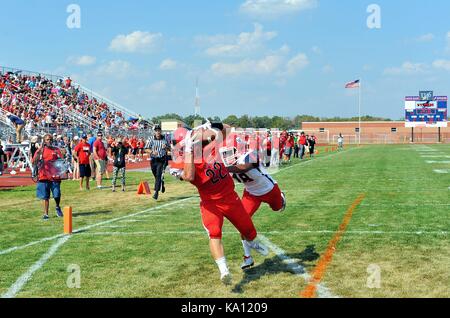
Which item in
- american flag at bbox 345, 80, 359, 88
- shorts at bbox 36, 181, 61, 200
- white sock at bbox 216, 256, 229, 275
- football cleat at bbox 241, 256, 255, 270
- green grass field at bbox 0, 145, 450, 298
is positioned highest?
american flag at bbox 345, 80, 359, 88

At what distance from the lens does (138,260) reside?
7.39 m

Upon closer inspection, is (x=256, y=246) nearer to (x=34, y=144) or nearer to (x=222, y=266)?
(x=222, y=266)

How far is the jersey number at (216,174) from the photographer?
603 cm

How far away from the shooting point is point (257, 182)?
721cm

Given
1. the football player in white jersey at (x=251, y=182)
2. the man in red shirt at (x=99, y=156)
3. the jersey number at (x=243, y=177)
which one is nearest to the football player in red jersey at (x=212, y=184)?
the football player in white jersey at (x=251, y=182)

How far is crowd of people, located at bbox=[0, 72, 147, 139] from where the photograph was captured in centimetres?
3131

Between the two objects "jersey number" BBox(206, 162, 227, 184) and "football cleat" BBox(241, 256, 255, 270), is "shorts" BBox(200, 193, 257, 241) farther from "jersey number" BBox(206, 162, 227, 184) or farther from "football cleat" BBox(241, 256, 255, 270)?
"football cleat" BBox(241, 256, 255, 270)

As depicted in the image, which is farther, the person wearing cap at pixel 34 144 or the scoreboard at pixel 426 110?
the scoreboard at pixel 426 110

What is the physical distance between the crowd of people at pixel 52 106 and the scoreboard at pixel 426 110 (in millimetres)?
45443

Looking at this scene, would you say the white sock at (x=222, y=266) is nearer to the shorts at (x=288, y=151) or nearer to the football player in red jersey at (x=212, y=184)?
the football player in red jersey at (x=212, y=184)

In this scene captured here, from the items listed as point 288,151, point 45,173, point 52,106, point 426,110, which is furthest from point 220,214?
point 426,110

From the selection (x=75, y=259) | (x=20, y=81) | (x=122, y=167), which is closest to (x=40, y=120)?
(x=20, y=81)

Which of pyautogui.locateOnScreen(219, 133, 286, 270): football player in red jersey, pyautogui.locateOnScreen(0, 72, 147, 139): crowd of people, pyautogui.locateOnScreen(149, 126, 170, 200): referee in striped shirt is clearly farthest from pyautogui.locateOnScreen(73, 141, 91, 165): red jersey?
pyautogui.locateOnScreen(219, 133, 286, 270): football player in red jersey
